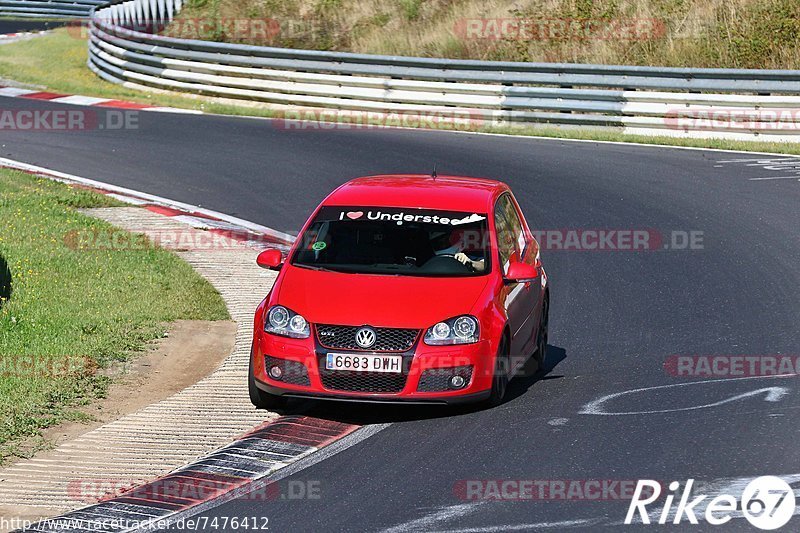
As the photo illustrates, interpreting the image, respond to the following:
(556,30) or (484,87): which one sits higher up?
(556,30)

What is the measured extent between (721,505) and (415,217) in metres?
3.76

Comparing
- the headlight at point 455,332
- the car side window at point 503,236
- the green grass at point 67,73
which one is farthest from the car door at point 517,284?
the green grass at point 67,73

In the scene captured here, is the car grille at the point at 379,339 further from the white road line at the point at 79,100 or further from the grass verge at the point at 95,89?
the white road line at the point at 79,100

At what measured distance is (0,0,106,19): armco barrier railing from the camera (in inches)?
2013

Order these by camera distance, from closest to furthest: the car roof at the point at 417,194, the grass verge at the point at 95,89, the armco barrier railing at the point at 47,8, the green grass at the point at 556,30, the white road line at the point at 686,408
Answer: the white road line at the point at 686,408, the car roof at the point at 417,194, the grass verge at the point at 95,89, the green grass at the point at 556,30, the armco barrier railing at the point at 47,8

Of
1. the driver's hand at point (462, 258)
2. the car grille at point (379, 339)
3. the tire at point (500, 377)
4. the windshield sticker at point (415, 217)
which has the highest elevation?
the windshield sticker at point (415, 217)

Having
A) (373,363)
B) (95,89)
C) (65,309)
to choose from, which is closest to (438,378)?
(373,363)

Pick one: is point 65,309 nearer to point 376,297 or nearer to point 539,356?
point 376,297

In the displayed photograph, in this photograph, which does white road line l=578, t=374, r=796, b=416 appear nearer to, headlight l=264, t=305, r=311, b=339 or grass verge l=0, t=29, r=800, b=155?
headlight l=264, t=305, r=311, b=339

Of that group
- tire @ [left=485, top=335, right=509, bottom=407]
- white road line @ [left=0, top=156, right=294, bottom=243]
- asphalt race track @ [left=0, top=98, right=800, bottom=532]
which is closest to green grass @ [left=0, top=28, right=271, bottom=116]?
asphalt race track @ [left=0, top=98, right=800, bottom=532]

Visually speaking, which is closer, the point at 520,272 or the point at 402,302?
the point at 402,302

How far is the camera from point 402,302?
9305 millimetres

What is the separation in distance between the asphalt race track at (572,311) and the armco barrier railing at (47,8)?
27.8 metres

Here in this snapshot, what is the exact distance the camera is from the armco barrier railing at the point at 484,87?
2261 centimetres
